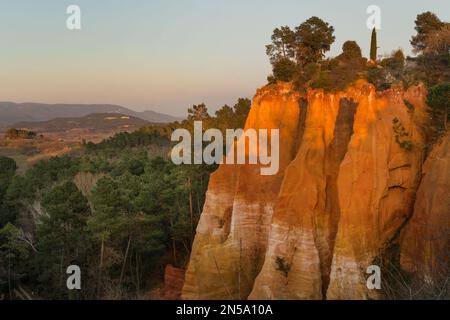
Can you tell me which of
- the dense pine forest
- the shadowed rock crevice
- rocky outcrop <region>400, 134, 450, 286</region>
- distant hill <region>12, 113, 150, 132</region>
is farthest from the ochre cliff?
distant hill <region>12, 113, 150, 132</region>

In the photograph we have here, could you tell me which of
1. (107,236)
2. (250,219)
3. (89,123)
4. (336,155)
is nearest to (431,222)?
(336,155)

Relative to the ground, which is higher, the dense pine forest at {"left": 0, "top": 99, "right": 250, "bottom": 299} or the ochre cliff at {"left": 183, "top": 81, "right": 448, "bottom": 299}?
the ochre cliff at {"left": 183, "top": 81, "right": 448, "bottom": 299}

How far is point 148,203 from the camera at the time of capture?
2520cm

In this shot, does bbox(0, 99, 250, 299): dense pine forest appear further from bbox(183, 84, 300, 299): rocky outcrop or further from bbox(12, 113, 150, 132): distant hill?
bbox(12, 113, 150, 132): distant hill

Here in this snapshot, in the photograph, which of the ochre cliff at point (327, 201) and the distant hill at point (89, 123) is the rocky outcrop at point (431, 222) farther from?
the distant hill at point (89, 123)

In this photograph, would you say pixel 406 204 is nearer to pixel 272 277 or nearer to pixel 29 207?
pixel 272 277

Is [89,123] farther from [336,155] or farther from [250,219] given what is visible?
[336,155]

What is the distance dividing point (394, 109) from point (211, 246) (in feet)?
22.9

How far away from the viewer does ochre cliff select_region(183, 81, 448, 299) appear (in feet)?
40.0

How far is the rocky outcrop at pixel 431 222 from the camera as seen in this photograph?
38.4 feet

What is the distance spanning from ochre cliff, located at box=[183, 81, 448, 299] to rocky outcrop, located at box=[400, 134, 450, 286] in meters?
0.16

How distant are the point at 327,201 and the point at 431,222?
2.68 meters
